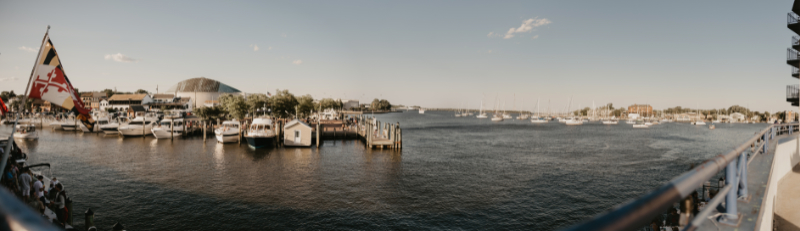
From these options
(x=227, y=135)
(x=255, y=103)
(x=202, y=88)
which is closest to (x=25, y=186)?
(x=227, y=135)

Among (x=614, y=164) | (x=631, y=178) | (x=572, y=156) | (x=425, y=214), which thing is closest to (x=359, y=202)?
(x=425, y=214)

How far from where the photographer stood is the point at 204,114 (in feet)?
225

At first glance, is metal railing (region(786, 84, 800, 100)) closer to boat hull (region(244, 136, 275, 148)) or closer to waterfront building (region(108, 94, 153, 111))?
boat hull (region(244, 136, 275, 148))

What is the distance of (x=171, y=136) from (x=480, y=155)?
124 feet

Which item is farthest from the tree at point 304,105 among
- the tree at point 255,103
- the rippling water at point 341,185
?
the rippling water at point 341,185

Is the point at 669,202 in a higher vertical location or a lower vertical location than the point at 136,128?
higher

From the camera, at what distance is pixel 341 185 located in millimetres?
23859

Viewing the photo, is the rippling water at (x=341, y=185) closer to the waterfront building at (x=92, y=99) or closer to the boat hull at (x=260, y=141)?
the boat hull at (x=260, y=141)

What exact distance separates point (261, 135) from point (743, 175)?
130 feet

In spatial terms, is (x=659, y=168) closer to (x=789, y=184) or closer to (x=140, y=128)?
(x=789, y=184)

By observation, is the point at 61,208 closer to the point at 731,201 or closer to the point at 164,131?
the point at 731,201

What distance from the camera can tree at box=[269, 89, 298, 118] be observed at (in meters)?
65.6

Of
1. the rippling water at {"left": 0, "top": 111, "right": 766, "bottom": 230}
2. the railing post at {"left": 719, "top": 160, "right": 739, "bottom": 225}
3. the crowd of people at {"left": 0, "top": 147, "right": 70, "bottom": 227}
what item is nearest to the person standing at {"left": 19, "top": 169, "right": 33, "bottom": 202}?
the crowd of people at {"left": 0, "top": 147, "right": 70, "bottom": 227}

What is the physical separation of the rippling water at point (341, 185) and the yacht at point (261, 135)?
1.14 metres
